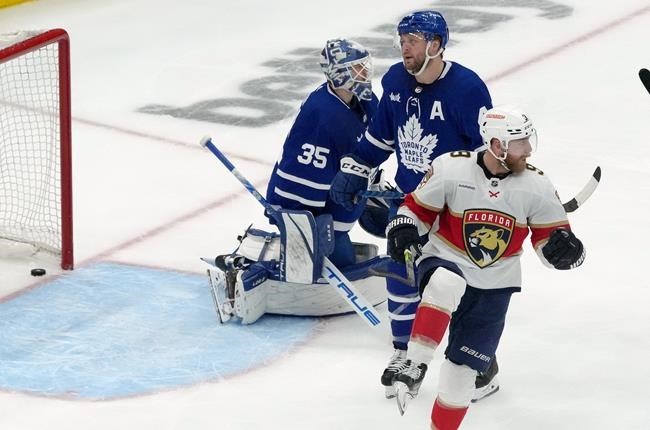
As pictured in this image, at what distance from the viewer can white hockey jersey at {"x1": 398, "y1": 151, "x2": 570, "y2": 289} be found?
3994mm

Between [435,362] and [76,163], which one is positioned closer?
[435,362]

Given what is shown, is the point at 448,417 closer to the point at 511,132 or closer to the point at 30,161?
the point at 511,132

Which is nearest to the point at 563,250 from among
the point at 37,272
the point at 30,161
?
the point at 37,272

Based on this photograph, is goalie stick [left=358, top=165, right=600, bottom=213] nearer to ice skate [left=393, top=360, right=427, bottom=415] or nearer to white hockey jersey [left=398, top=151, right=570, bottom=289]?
white hockey jersey [left=398, top=151, right=570, bottom=289]

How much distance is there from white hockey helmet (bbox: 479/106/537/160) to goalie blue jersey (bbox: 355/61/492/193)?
0.51m

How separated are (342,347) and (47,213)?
60.8 inches

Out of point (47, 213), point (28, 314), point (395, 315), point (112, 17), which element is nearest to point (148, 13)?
point (112, 17)

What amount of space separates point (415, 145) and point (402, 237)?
64cm

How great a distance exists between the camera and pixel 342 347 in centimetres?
497

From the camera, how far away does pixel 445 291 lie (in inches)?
155

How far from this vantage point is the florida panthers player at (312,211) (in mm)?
4957

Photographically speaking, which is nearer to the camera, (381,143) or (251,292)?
(381,143)

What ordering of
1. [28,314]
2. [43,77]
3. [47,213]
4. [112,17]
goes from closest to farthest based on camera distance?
1. [28,314]
2. [47,213]
3. [43,77]
4. [112,17]

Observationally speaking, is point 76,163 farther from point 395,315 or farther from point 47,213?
point 395,315
